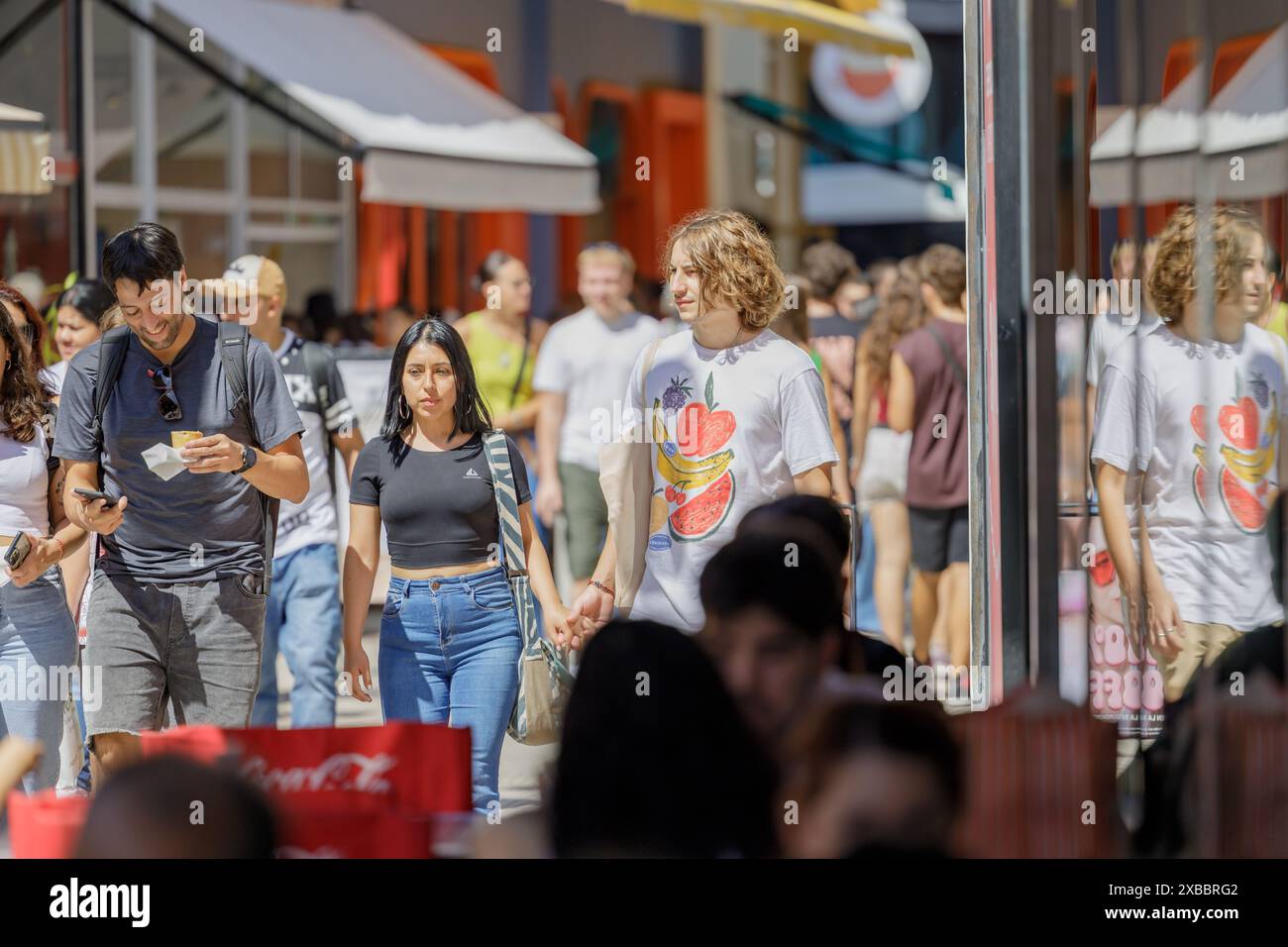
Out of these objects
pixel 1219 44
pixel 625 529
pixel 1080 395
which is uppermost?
pixel 1219 44

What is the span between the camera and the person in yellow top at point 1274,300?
3.58m

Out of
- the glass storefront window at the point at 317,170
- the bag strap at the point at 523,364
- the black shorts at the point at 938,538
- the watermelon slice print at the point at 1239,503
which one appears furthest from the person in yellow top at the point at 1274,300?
the glass storefront window at the point at 317,170

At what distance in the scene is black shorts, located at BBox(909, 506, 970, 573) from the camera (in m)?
6.98

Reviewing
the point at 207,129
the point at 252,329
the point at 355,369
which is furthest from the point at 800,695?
the point at 207,129

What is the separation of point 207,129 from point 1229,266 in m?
8.98

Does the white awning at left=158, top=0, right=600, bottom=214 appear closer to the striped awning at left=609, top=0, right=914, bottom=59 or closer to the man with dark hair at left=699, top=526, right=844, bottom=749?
the striped awning at left=609, top=0, right=914, bottom=59

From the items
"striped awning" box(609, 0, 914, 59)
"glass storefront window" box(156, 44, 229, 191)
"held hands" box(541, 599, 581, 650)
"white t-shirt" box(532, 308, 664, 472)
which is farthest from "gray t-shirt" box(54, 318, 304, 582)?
"glass storefront window" box(156, 44, 229, 191)

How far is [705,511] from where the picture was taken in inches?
162

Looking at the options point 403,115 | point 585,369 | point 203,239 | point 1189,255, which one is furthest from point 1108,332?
point 203,239

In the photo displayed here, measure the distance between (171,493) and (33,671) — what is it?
→ 546 mm

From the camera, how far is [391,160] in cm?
884

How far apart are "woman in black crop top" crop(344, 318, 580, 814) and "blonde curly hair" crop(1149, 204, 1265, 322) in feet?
5.24
